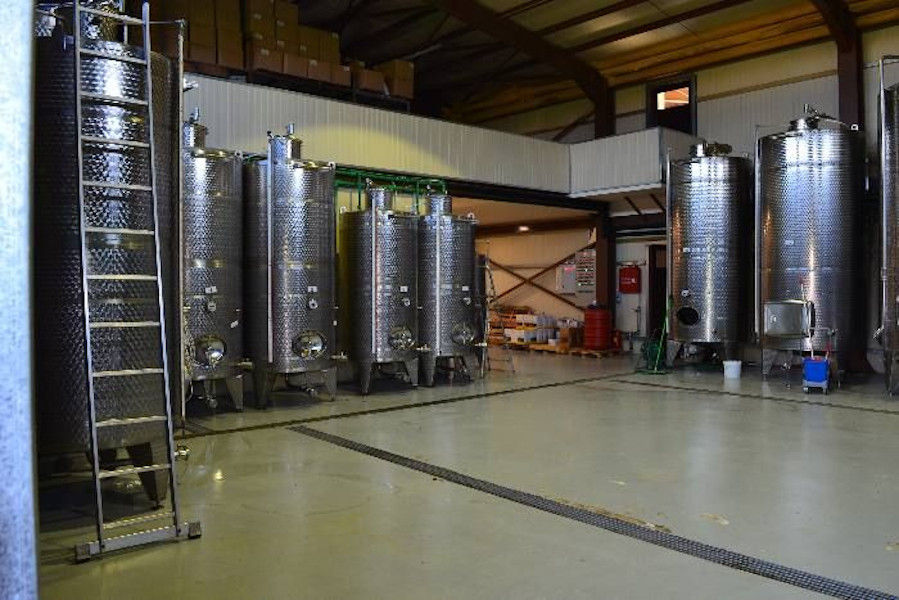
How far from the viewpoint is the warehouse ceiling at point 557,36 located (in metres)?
12.7

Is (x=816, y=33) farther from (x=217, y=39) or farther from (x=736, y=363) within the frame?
(x=217, y=39)

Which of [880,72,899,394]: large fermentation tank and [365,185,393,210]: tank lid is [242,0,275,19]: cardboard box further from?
[880,72,899,394]: large fermentation tank

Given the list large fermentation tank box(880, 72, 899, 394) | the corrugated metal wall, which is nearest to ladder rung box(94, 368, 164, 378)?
the corrugated metal wall

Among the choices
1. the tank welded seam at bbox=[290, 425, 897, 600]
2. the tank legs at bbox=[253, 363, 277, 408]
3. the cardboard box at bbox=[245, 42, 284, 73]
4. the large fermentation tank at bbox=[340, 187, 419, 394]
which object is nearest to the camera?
the tank welded seam at bbox=[290, 425, 897, 600]

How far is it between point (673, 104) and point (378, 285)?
8.92m

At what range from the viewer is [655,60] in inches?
585

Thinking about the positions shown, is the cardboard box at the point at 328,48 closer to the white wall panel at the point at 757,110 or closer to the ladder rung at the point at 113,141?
the white wall panel at the point at 757,110

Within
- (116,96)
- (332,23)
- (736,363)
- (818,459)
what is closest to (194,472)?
(116,96)

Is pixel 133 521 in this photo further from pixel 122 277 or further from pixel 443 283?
pixel 443 283

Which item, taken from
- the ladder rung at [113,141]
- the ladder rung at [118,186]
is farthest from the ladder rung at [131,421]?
the ladder rung at [113,141]

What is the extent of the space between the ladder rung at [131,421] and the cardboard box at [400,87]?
9564mm

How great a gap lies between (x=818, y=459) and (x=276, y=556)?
4.33 metres

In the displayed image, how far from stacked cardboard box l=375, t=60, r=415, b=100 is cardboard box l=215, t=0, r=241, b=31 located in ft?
9.10

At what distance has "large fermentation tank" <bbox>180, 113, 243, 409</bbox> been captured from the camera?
7561 millimetres
